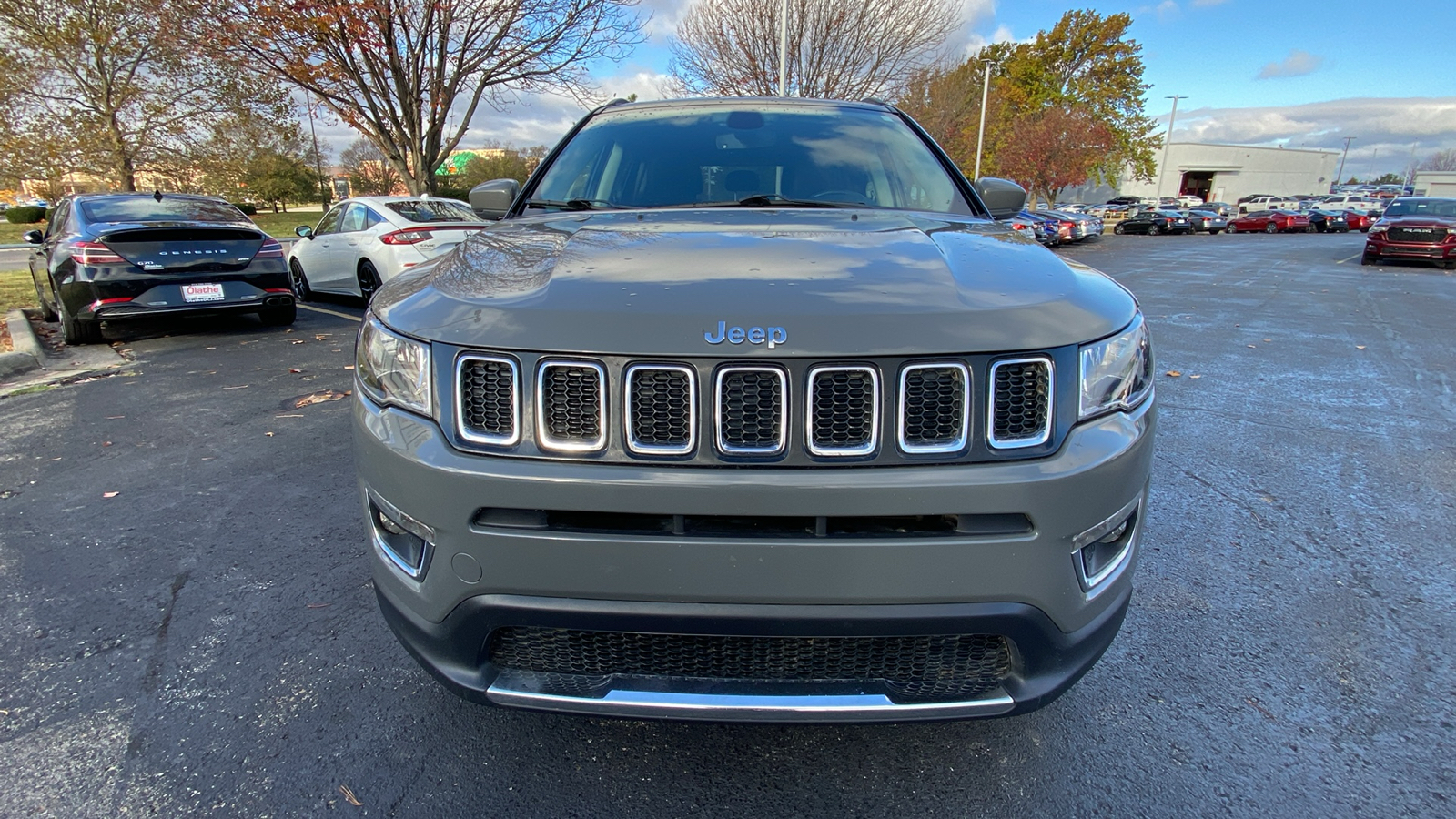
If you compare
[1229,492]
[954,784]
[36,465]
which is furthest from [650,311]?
[36,465]

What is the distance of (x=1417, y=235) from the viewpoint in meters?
16.5

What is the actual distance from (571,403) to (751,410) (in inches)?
14.2

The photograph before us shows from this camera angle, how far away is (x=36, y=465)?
3896 mm

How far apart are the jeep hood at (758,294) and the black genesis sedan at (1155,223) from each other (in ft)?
130

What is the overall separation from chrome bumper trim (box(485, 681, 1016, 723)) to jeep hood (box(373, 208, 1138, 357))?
0.71 m

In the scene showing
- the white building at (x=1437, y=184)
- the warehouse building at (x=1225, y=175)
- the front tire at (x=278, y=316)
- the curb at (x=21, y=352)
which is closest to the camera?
the curb at (x=21, y=352)

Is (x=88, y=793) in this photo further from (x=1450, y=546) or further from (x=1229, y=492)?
(x=1450, y=546)

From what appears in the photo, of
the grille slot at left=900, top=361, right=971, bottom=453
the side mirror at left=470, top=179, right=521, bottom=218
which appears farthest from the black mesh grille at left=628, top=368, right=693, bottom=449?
the side mirror at left=470, top=179, right=521, bottom=218

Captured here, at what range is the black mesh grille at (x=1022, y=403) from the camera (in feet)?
4.76

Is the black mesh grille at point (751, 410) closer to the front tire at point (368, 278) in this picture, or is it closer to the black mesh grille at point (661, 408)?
the black mesh grille at point (661, 408)

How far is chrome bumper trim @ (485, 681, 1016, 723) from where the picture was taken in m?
1.48

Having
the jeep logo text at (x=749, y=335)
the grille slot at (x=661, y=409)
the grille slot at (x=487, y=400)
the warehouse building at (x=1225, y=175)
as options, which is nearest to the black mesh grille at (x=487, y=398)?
the grille slot at (x=487, y=400)

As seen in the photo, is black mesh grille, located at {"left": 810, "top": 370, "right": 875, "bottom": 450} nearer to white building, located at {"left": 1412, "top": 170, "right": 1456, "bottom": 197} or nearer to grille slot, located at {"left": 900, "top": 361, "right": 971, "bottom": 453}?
grille slot, located at {"left": 900, "top": 361, "right": 971, "bottom": 453}

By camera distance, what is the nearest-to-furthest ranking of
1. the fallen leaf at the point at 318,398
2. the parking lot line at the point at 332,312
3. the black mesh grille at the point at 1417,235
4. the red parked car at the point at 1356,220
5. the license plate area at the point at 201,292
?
1. the fallen leaf at the point at 318,398
2. the license plate area at the point at 201,292
3. the parking lot line at the point at 332,312
4. the black mesh grille at the point at 1417,235
5. the red parked car at the point at 1356,220
